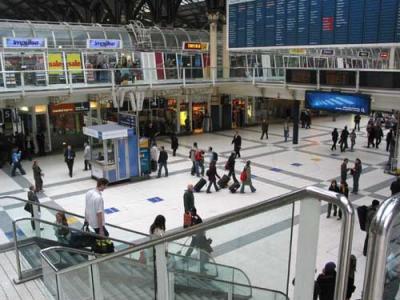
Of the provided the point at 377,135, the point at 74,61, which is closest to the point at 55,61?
the point at 74,61

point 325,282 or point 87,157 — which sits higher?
point 325,282

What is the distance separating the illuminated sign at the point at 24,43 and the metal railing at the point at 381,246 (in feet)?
75.0

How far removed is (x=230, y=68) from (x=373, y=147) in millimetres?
10690

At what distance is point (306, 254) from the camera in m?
2.13

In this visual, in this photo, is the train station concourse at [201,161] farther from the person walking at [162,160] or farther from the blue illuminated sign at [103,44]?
the person walking at [162,160]

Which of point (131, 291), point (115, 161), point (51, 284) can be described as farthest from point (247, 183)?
point (131, 291)

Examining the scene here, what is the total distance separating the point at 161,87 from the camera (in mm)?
24781

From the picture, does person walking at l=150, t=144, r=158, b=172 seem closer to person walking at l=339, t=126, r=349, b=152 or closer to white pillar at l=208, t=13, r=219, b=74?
person walking at l=339, t=126, r=349, b=152

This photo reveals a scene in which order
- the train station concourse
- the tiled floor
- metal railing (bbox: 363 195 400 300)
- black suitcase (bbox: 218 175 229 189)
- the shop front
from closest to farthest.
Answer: metal railing (bbox: 363 195 400 300)
the train station concourse
the tiled floor
black suitcase (bbox: 218 175 229 189)
the shop front

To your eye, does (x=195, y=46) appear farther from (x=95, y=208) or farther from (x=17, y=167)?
(x=95, y=208)

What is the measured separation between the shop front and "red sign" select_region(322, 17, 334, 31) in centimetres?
1449

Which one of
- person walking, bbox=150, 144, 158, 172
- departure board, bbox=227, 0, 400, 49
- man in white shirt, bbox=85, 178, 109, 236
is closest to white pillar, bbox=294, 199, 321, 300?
man in white shirt, bbox=85, 178, 109, 236

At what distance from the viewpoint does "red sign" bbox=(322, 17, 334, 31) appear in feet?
57.3

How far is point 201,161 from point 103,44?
1099cm
